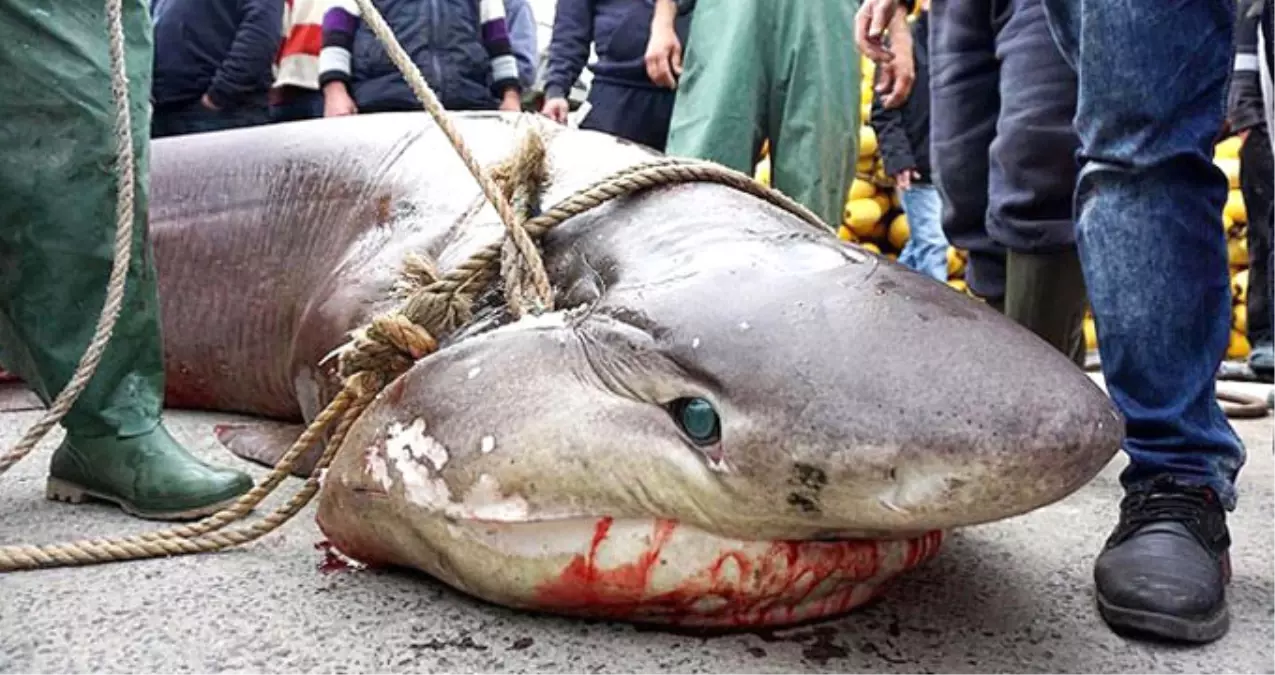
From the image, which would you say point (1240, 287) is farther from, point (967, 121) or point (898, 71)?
point (967, 121)

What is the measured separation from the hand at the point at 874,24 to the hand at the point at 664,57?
3.84ft

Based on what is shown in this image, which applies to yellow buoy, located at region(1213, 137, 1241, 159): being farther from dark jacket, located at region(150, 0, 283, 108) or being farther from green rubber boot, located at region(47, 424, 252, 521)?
green rubber boot, located at region(47, 424, 252, 521)

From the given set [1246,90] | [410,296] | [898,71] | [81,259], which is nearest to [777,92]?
[898,71]

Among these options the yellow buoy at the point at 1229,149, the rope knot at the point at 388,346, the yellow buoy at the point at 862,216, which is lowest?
the yellow buoy at the point at 862,216

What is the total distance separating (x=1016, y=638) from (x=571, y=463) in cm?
60

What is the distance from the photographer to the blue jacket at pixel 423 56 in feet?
15.8

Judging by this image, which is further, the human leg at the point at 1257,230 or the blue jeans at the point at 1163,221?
the human leg at the point at 1257,230

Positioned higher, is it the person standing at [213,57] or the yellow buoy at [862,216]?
the person standing at [213,57]

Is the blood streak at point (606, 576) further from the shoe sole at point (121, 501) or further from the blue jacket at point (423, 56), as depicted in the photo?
the blue jacket at point (423, 56)

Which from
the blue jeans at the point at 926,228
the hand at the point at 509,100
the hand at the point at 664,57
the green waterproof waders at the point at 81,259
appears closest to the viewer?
the green waterproof waders at the point at 81,259

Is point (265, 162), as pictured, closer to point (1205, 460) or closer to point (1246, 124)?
point (1205, 460)

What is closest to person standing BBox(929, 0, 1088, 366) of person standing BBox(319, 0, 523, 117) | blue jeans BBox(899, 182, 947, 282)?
person standing BBox(319, 0, 523, 117)

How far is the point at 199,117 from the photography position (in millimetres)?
5176

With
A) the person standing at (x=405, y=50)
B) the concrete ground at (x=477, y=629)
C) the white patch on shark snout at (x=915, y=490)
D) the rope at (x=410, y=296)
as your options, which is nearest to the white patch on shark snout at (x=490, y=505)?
the concrete ground at (x=477, y=629)
